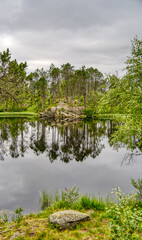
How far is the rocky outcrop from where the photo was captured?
281 feet

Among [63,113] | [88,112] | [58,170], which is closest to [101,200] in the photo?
[58,170]

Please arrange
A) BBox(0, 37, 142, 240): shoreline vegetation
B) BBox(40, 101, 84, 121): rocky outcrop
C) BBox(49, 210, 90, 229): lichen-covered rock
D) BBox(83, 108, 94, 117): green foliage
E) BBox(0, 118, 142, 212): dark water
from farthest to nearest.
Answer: BBox(83, 108, 94, 117): green foliage → BBox(40, 101, 84, 121): rocky outcrop → BBox(0, 118, 142, 212): dark water → BBox(49, 210, 90, 229): lichen-covered rock → BBox(0, 37, 142, 240): shoreline vegetation

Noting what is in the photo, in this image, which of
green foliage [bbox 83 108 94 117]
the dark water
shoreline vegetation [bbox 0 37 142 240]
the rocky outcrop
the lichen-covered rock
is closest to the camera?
shoreline vegetation [bbox 0 37 142 240]

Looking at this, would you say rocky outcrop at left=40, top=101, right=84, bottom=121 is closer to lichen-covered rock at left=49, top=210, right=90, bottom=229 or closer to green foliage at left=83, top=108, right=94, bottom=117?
green foliage at left=83, top=108, right=94, bottom=117

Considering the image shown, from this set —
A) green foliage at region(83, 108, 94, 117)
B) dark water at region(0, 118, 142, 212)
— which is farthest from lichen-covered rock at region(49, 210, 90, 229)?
green foliage at region(83, 108, 94, 117)

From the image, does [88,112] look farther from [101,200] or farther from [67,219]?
[67,219]

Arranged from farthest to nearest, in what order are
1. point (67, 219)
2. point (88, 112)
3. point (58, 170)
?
point (88, 112), point (58, 170), point (67, 219)

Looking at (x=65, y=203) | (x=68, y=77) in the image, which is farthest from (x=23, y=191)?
(x=68, y=77)

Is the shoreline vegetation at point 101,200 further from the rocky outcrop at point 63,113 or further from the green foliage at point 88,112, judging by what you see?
the green foliage at point 88,112

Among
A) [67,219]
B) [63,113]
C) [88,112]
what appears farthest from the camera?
[88,112]

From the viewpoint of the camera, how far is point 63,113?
8681 centimetres

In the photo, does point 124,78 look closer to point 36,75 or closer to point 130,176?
point 130,176

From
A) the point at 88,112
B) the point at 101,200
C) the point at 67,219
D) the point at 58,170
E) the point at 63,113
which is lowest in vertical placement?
the point at 58,170

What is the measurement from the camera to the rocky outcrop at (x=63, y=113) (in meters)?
85.5
